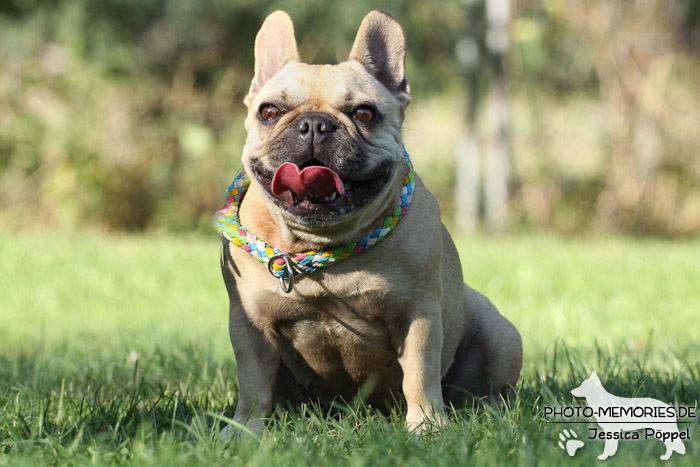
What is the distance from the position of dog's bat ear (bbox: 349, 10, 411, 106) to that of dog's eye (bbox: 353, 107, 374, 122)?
31 centimetres

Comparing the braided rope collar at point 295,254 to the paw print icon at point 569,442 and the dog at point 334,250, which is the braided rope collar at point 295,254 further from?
the paw print icon at point 569,442

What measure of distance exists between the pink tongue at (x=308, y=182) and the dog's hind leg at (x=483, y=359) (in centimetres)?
107

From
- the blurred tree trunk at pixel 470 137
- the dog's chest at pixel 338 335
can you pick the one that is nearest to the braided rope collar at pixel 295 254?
the dog's chest at pixel 338 335

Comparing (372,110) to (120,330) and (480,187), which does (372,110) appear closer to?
(120,330)

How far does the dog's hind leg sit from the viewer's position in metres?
3.55

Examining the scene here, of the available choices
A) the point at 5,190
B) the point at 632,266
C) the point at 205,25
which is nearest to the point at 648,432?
the point at 632,266

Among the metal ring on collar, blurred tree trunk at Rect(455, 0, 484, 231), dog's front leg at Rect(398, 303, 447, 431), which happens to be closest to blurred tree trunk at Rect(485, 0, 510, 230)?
blurred tree trunk at Rect(455, 0, 484, 231)

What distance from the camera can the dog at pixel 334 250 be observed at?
3004 mm

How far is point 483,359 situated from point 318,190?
1.15 metres

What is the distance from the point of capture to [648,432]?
255 centimetres

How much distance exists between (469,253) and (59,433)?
6.03 metres

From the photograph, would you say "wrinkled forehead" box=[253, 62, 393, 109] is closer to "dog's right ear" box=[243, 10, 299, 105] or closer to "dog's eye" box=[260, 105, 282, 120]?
"dog's eye" box=[260, 105, 282, 120]

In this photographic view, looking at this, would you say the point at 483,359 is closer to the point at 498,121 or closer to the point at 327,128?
the point at 327,128

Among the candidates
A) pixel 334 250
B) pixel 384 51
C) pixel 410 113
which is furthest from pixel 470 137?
pixel 334 250
